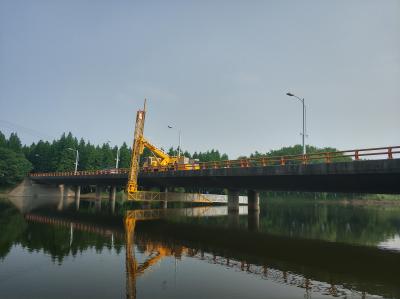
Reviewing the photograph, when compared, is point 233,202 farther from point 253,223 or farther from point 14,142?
point 14,142

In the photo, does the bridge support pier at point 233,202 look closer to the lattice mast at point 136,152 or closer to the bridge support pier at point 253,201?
the bridge support pier at point 253,201

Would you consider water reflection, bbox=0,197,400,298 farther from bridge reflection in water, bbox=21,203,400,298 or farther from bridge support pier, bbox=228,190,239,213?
bridge support pier, bbox=228,190,239,213

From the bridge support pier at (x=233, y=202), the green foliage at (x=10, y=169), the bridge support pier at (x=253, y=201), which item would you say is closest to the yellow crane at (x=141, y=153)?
the bridge support pier at (x=233, y=202)

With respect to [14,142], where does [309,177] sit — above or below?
below

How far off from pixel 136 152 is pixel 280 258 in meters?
47.8

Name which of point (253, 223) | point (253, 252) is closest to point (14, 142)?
point (253, 223)

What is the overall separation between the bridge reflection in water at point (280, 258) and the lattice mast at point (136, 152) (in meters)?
29.7

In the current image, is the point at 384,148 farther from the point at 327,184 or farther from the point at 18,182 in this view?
the point at 18,182

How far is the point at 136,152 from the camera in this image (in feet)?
207

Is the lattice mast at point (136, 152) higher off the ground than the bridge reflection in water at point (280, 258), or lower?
higher

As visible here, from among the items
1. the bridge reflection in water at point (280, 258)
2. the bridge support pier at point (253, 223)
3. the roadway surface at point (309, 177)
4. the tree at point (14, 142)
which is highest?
the tree at point (14, 142)

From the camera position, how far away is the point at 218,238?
2666 cm

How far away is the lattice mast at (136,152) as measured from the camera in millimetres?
59438

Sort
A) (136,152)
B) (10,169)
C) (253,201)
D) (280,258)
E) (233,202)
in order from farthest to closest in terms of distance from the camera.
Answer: (10,169) < (136,152) < (253,201) < (233,202) < (280,258)
